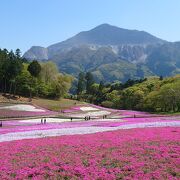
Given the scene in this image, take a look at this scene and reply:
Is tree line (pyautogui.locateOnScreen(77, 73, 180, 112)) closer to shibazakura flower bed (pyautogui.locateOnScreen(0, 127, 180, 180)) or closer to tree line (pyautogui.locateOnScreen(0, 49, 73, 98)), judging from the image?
tree line (pyautogui.locateOnScreen(0, 49, 73, 98))

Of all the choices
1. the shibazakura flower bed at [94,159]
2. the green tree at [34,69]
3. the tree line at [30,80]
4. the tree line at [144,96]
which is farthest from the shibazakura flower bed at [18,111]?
the shibazakura flower bed at [94,159]

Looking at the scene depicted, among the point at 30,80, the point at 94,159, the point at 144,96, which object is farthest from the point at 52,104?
the point at 94,159

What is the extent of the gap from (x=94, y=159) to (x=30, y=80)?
9987cm

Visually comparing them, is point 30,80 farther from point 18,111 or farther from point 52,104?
point 18,111

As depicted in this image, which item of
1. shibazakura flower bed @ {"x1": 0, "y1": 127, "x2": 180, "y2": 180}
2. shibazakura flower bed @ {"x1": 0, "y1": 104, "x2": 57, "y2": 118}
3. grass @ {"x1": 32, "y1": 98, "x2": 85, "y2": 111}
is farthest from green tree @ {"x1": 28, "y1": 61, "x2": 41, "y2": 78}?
shibazakura flower bed @ {"x1": 0, "y1": 127, "x2": 180, "y2": 180}

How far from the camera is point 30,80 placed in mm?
117812

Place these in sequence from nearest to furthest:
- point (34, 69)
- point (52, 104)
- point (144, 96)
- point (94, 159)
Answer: point (94, 159), point (52, 104), point (144, 96), point (34, 69)

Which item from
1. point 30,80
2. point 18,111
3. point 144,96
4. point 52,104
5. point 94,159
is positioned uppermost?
point 30,80

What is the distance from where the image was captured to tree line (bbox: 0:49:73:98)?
378 ft

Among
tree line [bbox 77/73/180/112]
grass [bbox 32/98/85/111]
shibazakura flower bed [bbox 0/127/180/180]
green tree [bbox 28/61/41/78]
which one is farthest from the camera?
green tree [bbox 28/61/41/78]

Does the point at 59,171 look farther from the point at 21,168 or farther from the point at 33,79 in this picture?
the point at 33,79

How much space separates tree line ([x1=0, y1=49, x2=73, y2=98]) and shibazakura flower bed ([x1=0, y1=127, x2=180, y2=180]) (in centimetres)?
9067

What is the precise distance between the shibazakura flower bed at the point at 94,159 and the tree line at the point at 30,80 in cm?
9067

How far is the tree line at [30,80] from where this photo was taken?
11512 centimetres
